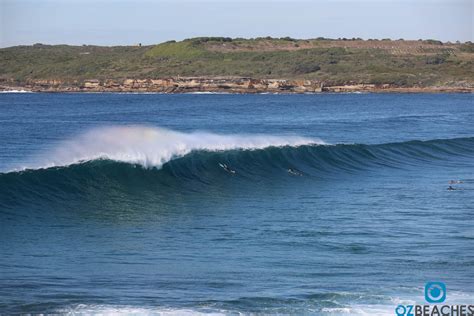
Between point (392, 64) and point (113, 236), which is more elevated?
point (392, 64)

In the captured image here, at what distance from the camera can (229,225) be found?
17.5 m

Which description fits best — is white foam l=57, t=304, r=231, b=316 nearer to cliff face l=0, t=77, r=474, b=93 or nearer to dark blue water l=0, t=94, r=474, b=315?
dark blue water l=0, t=94, r=474, b=315

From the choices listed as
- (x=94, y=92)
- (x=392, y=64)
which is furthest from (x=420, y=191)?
(x=392, y=64)

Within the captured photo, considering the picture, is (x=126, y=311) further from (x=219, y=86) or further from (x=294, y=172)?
(x=219, y=86)

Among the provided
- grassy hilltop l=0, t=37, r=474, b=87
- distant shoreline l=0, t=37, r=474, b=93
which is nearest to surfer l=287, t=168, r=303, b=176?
distant shoreline l=0, t=37, r=474, b=93

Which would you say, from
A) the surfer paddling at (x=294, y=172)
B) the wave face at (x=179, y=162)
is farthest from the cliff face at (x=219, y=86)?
the surfer paddling at (x=294, y=172)

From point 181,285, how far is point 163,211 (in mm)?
6665

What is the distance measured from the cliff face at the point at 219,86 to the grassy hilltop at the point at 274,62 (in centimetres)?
170

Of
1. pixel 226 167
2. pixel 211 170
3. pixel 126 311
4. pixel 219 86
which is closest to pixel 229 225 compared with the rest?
pixel 126 311

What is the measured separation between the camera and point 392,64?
113 m

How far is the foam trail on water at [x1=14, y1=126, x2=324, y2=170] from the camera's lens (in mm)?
23456

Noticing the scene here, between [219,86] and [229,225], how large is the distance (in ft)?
262

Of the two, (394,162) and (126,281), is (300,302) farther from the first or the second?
(394,162)

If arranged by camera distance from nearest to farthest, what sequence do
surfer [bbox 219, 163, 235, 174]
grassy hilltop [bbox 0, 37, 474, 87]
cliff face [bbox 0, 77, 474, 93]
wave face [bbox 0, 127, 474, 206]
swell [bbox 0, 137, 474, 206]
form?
swell [bbox 0, 137, 474, 206], wave face [bbox 0, 127, 474, 206], surfer [bbox 219, 163, 235, 174], cliff face [bbox 0, 77, 474, 93], grassy hilltop [bbox 0, 37, 474, 87]
